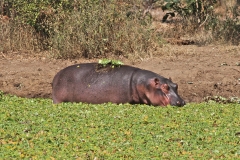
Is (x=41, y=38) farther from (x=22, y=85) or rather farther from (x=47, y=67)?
(x=22, y=85)

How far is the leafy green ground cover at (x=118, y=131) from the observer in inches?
225

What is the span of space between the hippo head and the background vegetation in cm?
246

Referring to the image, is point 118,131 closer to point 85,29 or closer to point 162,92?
point 162,92

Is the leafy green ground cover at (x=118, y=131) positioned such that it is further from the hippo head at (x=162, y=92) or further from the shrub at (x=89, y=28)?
the shrub at (x=89, y=28)

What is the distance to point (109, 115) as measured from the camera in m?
7.33

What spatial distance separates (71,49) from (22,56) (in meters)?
1.09

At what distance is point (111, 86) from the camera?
8797 millimetres

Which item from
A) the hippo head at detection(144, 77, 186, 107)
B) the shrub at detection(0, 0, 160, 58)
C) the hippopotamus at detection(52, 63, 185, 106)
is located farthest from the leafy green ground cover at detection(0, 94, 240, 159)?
the shrub at detection(0, 0, 160, 58)

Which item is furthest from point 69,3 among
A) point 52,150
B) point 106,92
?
point 52,150

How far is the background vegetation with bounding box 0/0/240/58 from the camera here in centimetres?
1121

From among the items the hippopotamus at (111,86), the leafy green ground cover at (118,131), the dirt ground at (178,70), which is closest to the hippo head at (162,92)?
the hippopotamus at (111,86)

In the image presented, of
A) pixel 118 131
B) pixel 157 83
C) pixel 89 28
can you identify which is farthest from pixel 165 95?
pixel 89 28

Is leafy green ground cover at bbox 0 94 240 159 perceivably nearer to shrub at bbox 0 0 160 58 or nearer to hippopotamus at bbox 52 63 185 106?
hippopotamus at bbox 52 63 185 106

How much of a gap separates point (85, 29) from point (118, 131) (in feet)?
16.3
